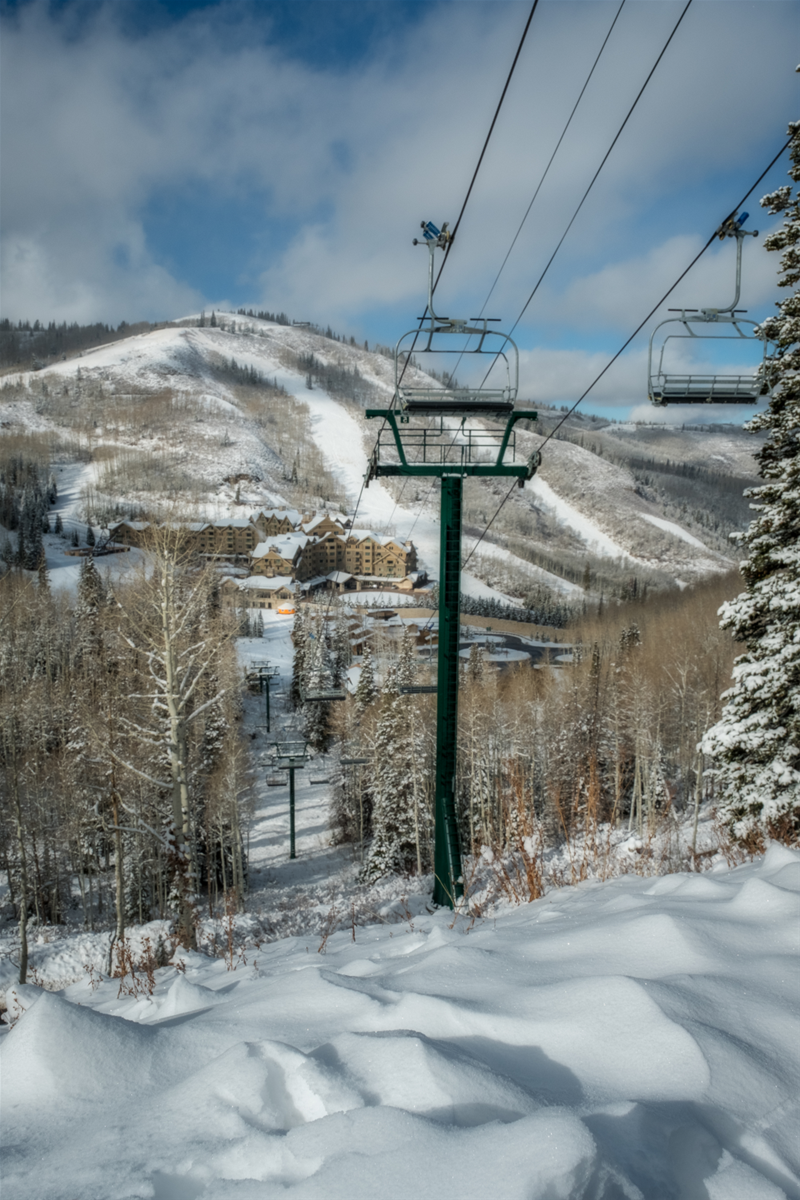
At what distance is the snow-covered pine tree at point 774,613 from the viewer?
834 cm

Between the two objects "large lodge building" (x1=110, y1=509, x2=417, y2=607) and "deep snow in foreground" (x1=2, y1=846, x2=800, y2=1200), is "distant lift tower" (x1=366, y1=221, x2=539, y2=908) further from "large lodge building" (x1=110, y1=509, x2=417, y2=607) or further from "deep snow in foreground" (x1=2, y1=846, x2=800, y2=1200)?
"large lodge building" (x1=110, y1=509, x2=417, y2=607)

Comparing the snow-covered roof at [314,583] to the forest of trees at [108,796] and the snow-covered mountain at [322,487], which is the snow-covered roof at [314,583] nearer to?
the snow-covered mountain at [322,487]

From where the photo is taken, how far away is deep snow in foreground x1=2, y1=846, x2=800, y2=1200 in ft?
4.46

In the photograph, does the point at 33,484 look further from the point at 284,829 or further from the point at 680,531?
the point at 680,531

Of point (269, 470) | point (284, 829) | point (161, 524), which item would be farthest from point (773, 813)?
point (269, 470)

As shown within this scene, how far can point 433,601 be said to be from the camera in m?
72.9

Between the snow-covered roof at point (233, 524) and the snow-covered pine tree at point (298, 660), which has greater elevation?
the snow-covered roof at point (233, 524)

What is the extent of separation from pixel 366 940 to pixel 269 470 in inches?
6298

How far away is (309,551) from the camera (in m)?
89.9

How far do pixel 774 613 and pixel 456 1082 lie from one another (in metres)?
8.77

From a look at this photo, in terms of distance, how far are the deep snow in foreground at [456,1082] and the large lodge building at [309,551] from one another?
78.6 m

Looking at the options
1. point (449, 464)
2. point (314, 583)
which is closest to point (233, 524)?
point (314, 583)

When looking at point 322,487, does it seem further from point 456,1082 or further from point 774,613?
point 456,1082

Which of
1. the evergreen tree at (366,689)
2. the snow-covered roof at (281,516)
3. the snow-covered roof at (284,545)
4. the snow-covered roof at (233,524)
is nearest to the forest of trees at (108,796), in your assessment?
the evergreen tree at (366,689)
